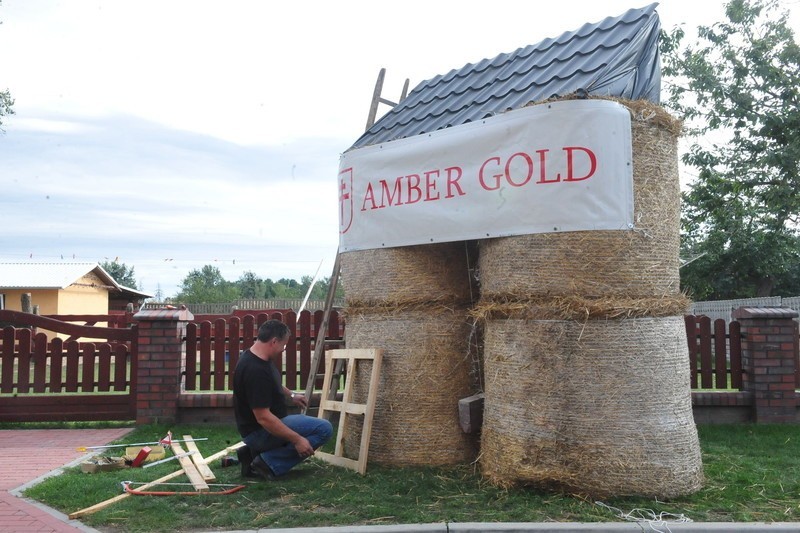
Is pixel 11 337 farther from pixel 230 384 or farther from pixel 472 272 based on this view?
pixel 472 272

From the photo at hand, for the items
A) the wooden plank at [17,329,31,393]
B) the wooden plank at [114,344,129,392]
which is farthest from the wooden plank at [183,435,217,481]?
the wooden plank at [17,329,31,393]

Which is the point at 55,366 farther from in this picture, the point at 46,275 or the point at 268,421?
the point at 46,275

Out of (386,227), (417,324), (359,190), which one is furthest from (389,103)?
(417,324)

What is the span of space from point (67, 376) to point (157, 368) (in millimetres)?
1450

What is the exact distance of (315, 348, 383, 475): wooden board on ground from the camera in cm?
587

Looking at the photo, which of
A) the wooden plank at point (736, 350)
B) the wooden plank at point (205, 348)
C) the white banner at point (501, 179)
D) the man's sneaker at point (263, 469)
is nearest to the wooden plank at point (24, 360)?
the wooden plank at point (205, 348)

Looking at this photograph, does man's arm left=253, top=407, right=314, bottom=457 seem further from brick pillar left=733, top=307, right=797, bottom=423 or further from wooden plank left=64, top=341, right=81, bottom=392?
brick pillar left=733, top=307, right=797, bottom=423

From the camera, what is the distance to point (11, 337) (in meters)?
8.90

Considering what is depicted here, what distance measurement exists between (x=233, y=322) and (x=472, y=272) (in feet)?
13.0

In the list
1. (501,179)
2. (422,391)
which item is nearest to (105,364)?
(422,391)

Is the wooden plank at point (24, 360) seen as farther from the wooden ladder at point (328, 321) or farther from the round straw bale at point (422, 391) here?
the round straw bale at point (422, 391)

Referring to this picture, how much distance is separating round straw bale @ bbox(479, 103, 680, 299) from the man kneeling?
2.00 m

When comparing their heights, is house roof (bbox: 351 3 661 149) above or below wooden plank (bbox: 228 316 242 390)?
above

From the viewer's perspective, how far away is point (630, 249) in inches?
198
